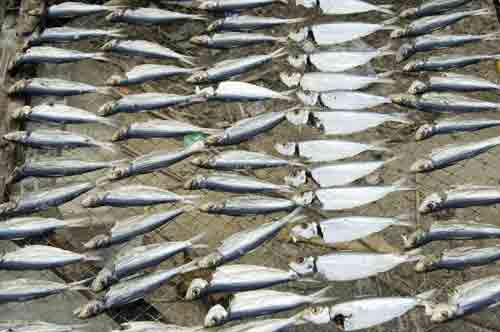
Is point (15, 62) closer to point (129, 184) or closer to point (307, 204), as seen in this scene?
point (129, 184)

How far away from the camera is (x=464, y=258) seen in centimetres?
321

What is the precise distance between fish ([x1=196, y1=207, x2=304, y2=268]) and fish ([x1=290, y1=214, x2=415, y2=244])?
223 mm

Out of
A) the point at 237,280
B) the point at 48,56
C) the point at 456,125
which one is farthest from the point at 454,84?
the point at 48,56

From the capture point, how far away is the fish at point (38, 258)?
335 centimetres

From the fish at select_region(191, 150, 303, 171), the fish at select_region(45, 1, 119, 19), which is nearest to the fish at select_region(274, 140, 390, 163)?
the fish at select_region(191, 150, 303, 171)

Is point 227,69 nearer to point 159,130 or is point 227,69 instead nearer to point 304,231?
point 159,130

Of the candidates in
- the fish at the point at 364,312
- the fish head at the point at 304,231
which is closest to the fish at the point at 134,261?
the fish head at the point at 304,231

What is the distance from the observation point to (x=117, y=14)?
449 centimetres

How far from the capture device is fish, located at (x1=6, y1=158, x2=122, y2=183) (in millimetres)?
3721

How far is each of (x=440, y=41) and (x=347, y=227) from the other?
1868 mm

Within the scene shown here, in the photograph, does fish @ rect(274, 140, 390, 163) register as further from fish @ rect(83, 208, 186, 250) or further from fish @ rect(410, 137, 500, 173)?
fish @ rect(83, 208, 186, 250)

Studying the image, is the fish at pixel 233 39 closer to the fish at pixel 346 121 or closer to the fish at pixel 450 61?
the fish at pixel 346 121

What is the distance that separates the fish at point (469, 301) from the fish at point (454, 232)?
343 millimetres

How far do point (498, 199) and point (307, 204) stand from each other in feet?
4.32
